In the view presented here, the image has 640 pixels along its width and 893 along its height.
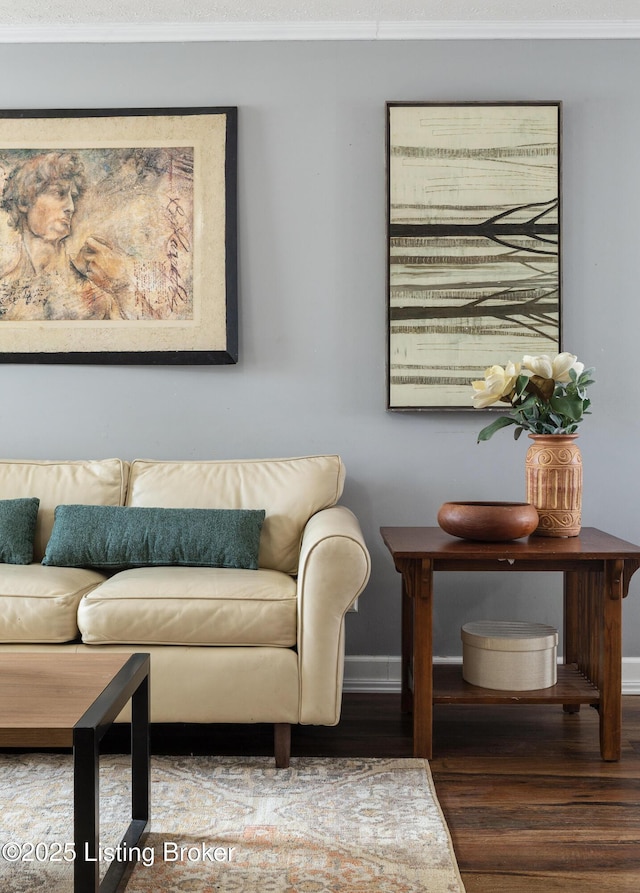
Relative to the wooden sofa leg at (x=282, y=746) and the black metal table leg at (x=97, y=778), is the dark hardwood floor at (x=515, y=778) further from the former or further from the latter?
the black metal table leg at (x=97, y=778)

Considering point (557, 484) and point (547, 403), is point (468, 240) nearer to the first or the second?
point (547, 403)

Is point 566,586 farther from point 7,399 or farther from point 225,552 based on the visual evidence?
point 7,399

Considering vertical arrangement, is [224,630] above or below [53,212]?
below

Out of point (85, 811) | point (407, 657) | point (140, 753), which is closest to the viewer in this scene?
point (85, 811)

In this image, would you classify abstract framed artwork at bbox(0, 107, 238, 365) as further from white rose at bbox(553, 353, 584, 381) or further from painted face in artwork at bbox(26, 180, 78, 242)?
white rose at bbox(553, 353, 584, 381)

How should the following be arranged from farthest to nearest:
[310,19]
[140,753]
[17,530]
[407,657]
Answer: [310,19] < [407,657] < [17,530] < [140,753]

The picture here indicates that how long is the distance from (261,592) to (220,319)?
4.04ft

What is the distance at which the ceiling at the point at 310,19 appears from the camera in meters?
2.96

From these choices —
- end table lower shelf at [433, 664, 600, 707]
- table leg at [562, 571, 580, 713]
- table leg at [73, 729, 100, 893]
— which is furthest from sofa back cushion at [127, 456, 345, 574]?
table leg at [73, 729, 100, 893]

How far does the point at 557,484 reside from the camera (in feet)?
8.40

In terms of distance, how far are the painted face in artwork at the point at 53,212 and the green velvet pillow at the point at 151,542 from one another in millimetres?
1194

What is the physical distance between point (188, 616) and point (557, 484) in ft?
4.02

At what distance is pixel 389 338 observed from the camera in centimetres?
309

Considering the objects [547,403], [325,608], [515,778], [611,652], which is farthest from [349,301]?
[515,778]
